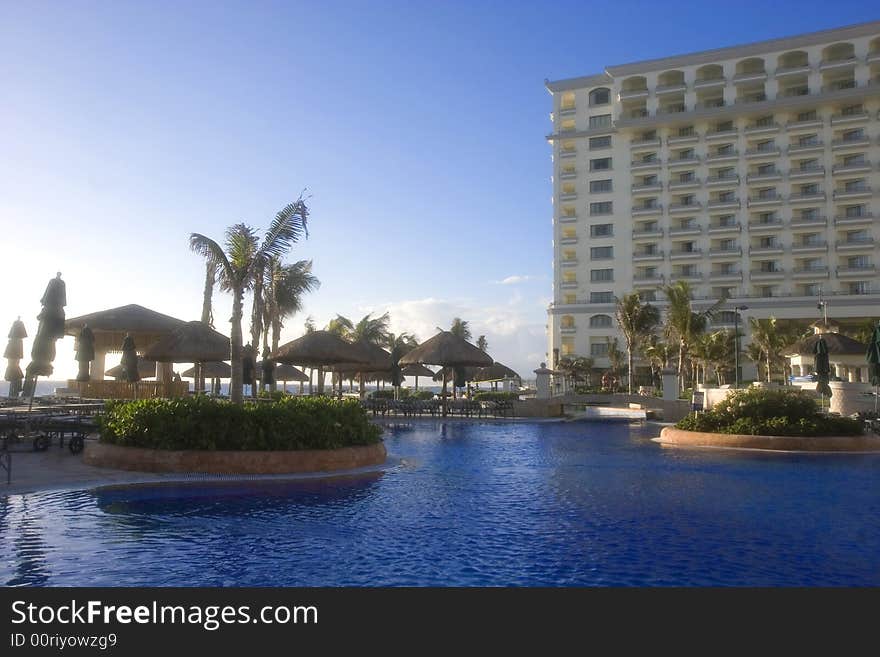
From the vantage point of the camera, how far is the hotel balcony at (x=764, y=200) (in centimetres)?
6188

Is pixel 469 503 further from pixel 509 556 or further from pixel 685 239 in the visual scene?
pixel 685 239

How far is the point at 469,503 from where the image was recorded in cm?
973

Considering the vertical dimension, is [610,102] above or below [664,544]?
above

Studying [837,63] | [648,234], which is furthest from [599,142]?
[837,63]

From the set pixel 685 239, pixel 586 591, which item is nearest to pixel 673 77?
pixel 685 239

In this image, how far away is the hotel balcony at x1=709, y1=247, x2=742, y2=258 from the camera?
6241 centimetres

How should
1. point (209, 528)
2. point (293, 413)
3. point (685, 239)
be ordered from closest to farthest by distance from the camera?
1. point (209, 528)
2. point (293, 413)
3. point (685, 239)

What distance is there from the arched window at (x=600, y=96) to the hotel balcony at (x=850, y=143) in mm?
20863

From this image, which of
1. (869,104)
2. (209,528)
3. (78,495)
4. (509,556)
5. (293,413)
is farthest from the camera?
(869,104)

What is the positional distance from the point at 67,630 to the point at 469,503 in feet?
19.6

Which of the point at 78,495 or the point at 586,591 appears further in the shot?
the point at 78,495

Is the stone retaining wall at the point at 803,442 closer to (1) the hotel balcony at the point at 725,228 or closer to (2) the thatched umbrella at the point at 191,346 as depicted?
(2) the thatched umbrella at the point at 191,346

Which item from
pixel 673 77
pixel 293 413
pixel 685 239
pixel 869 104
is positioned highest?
pixel 673 77

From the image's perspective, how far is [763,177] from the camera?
62.5 meters
